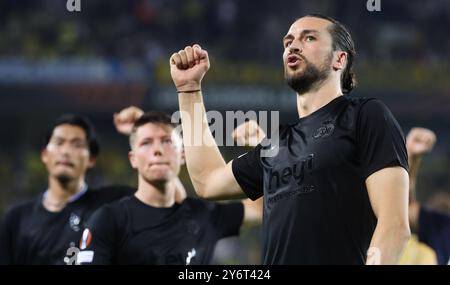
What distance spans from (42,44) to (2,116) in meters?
1.27

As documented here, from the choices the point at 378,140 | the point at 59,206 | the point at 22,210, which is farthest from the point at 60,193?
the point at 378,140

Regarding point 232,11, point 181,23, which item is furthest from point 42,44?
point 232,11

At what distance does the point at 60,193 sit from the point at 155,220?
1.13 m

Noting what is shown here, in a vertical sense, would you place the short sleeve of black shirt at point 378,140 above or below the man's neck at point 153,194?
above

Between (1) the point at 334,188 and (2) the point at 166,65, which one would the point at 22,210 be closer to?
(1) the point at 334,188

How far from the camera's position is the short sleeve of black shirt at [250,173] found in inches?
127

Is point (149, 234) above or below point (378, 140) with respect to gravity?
below

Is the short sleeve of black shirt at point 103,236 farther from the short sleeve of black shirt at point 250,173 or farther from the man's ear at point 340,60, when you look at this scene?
the man's ear at point 340,60

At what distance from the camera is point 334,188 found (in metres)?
2.79

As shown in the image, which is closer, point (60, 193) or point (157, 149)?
point (157, 149)

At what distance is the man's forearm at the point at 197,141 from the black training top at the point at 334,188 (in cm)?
38

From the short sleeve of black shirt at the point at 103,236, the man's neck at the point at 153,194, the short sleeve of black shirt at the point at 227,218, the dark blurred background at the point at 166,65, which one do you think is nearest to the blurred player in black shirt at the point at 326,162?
the short sleeve of black shirt at the point at 103,236

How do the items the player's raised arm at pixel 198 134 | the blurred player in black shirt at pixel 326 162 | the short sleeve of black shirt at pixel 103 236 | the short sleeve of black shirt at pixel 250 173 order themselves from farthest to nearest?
the short sleeve of black shirt at pixel 103 236, the short sleeve of black shirt at pixel 250 173, the player's raised arm at pixel 198 134, the blurred player in black shirt at pixel 326 162

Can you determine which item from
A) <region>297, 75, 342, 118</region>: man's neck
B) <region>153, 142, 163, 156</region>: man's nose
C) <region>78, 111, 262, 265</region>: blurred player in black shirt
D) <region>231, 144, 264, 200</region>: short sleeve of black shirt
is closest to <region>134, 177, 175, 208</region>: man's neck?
<region>78, 111, 262, 265</region>: blurred player in black shirt
